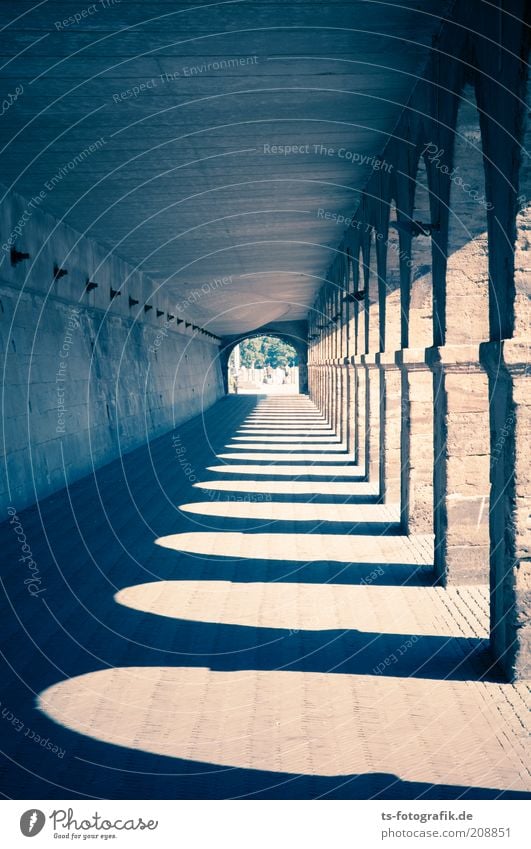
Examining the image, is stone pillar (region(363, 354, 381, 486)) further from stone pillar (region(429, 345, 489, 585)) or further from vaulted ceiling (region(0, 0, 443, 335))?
stone pillar (region(429, 345, 489, 585))

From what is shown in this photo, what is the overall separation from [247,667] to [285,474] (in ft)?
36.9

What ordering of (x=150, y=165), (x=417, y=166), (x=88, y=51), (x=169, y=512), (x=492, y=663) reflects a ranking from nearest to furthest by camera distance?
1. (x=492, y=663)
2. (x=88, y=51)
3. (x=417, y=166)
4. (x=150, y=165)
5. (x=169, y=512)

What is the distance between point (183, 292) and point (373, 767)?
83.9 feet

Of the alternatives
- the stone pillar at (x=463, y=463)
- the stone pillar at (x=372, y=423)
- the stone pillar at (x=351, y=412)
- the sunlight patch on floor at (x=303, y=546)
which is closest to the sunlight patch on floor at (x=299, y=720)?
the stone pillar at (x=463, y=463)

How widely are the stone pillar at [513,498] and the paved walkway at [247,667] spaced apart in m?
0.32

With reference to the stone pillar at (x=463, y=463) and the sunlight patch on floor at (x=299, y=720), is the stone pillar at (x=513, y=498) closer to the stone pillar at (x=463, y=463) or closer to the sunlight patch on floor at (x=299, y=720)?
the sunlight patch on floor at (x=299, y=720)

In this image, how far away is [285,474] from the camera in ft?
58.3

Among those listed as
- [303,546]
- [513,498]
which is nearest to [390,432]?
[303,546]

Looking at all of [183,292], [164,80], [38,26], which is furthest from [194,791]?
[183,292]

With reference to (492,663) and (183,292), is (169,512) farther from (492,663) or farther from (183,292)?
(183,292)

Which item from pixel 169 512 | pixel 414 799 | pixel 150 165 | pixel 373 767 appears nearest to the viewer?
pixel 414 799

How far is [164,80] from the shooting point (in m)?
8.82

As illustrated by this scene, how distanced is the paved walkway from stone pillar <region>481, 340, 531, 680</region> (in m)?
0.32

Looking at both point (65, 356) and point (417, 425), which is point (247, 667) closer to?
point (417, 425)
